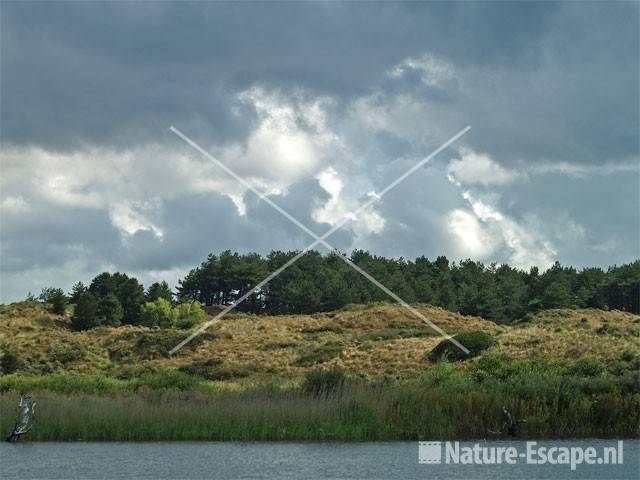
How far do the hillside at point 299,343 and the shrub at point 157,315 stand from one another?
11561 mm

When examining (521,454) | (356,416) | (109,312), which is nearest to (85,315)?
(109,312)

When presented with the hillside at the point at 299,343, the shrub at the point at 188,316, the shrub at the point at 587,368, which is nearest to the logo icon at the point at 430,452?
the shrub at the point at 587,368

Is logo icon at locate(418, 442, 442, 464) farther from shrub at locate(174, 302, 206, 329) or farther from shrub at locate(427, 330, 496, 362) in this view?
shrub at locate(174, 302, 206, 329)

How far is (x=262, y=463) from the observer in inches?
970

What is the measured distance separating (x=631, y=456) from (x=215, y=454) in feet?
41.4

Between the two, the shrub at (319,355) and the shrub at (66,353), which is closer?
the shrub at (319,355)

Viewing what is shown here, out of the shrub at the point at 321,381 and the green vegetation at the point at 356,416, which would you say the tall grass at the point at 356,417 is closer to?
the green vegetation at the point at 356,416

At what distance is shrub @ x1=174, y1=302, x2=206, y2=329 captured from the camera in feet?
362

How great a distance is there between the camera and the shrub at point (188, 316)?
110 m

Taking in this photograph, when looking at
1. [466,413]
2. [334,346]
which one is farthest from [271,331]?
[466,413]

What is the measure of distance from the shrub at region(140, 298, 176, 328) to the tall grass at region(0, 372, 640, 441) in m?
85.1

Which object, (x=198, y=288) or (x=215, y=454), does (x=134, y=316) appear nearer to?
(x=198, y=288)

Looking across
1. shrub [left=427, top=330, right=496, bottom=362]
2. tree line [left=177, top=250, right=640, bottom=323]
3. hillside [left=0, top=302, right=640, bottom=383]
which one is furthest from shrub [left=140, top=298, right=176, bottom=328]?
shrub [left=427, top=330, right=496, bottom=362]

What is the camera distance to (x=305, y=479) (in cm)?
2181
